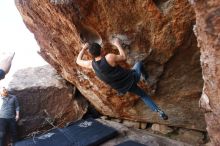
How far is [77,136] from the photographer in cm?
707

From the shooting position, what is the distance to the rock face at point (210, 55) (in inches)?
116

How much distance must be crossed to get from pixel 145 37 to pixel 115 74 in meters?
0.91

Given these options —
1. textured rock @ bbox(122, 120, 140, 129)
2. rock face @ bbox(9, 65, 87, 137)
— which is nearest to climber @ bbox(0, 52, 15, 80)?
rock face @ bbox(9, 65, 87, 137)

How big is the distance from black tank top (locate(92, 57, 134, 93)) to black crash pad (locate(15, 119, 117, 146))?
2342mm

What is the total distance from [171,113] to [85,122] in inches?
119

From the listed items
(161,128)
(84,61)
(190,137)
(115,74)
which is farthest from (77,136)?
(115,74)

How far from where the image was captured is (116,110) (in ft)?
24.2

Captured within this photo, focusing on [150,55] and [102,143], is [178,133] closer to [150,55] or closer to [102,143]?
[102,143]

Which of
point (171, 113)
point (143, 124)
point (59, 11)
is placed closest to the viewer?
point (59, 11)

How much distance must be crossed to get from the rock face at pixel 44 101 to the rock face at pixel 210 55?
5.39m

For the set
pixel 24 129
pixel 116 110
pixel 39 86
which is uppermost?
pixel 39 86

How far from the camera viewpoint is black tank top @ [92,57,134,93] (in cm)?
458

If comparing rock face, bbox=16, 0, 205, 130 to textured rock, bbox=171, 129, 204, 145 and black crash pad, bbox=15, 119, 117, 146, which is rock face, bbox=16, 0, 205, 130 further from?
black crash pad, bbox=15, 119, 117, 146

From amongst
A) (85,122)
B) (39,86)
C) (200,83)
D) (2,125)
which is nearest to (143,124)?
(85,122)
